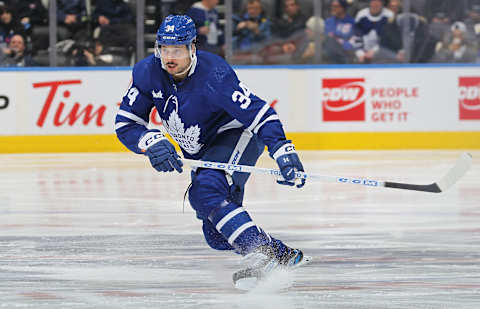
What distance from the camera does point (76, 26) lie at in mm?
11203

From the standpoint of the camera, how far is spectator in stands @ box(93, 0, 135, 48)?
11234 mm

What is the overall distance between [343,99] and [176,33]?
7006mm

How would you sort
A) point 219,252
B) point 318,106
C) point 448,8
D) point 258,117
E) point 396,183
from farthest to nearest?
1. point 448,8
2. point 318,106
3. point 219,252
4. point 396,183
5. point 258,117

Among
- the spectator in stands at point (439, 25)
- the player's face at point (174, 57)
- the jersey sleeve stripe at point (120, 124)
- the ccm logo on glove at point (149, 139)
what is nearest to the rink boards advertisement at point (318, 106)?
the spectator in stands at point (439, 25)

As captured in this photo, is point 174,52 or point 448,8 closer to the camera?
point 174,52

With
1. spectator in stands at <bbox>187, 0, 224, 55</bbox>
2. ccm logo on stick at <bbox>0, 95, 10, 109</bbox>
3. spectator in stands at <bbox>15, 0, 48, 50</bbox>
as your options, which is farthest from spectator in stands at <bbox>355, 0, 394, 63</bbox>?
ccm logo on stick at <bbox>0, 95, 10, 109</bbox>

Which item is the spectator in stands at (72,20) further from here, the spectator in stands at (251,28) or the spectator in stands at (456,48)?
the spectator in stands at (456,48)

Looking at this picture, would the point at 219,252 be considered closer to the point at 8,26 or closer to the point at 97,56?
the point at 97,56

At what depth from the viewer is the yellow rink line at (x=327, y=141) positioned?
1068 cm

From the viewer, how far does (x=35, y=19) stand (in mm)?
11188

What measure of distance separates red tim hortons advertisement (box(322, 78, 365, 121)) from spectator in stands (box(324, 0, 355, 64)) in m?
0.31

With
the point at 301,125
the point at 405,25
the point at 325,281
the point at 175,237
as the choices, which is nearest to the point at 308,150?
the point at 301,125

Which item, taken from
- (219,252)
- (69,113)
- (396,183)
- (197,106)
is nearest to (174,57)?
(197,106)

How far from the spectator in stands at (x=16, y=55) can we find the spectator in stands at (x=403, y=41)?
368 cm
